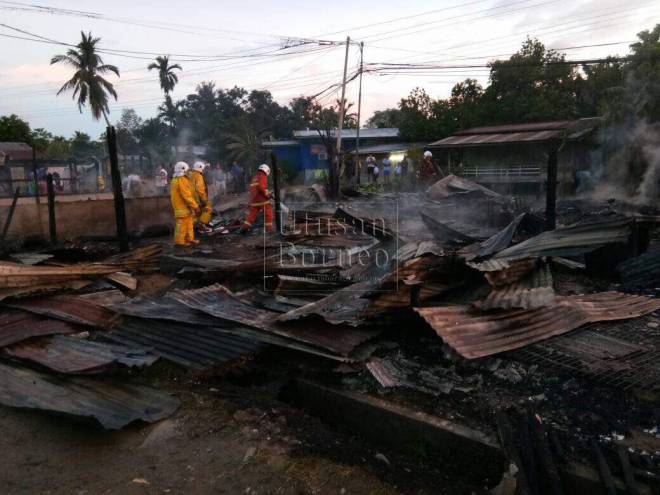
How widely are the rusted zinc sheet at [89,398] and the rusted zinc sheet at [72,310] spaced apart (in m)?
1.10

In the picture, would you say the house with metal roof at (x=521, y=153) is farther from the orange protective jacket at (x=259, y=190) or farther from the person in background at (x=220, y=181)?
the orange protective jacket at (x=259, y=190)

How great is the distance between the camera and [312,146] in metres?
31.5

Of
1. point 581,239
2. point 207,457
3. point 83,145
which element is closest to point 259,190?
point 581,239

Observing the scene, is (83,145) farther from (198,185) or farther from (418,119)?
(198,185)

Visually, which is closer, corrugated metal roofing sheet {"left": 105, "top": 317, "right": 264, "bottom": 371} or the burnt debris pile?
the burnt debris pile

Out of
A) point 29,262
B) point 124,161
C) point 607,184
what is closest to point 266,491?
point 29,262

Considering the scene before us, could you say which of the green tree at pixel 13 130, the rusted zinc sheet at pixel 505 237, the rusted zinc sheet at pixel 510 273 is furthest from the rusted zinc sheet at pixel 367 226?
the green tree at pixel 13 130

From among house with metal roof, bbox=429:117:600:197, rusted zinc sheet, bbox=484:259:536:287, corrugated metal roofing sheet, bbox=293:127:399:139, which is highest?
corrugated metal roofing sheet, bbox=293:127:399:139

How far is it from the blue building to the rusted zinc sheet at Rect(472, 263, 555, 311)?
25137 millimetres

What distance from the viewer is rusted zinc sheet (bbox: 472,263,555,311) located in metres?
4.21

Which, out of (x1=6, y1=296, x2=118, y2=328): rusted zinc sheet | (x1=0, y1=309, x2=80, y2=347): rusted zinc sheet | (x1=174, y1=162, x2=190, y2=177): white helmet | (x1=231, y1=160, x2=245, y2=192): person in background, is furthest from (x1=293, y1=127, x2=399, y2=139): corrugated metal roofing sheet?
(x1=0, y1=309, x2=80, y2=347): rusted zinc sheet

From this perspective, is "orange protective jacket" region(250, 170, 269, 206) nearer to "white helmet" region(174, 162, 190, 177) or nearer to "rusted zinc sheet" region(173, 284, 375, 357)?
"white helmet" region(174, 162, 190, 177)

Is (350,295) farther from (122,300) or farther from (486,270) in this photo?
(122,300)

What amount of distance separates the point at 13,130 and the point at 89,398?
92.0 feet
